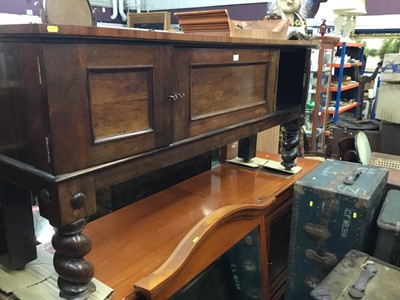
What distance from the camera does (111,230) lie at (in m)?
1.38

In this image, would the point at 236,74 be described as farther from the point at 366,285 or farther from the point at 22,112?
the point at 366,285

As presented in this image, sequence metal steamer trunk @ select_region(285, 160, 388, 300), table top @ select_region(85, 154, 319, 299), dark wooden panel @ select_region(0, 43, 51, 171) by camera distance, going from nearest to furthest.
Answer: dark wooden panel @ select_region(0, 43, 51, 171), table top @ select_region(85, 154, 319, 299), metal steamer trunk @ select_region(285, 160, 388, 300)

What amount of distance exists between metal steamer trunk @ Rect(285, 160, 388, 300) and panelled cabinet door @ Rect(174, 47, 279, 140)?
489 millimetres

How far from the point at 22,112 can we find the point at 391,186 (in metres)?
2.00

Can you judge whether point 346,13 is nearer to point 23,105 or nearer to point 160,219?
point 160,219

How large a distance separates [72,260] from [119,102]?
0.42 m

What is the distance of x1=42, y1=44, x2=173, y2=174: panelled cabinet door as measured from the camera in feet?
2.46

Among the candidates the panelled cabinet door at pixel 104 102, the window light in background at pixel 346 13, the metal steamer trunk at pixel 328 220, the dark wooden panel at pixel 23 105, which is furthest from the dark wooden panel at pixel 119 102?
the window light in background at pixel 346 13

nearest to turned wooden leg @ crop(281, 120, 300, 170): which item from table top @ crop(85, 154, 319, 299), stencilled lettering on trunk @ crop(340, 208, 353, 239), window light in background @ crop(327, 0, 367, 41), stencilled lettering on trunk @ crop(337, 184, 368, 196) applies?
table top @ crop(85, 154, 319, 299)

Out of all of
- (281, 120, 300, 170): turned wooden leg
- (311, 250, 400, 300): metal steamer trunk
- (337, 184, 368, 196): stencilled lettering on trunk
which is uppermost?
(281, 120, 300, 170): turned wooden leg

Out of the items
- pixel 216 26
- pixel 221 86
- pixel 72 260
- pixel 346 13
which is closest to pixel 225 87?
pixel 221 86

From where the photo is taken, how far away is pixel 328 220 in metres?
1.70

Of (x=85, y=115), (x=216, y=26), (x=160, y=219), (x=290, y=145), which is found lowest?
(x=160, y=219)

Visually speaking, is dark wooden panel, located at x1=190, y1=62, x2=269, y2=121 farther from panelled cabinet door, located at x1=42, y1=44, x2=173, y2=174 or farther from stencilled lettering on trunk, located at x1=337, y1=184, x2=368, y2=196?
stencilled lettering on trunk, located at x1=337, y1=184, x2=368, y2=196
